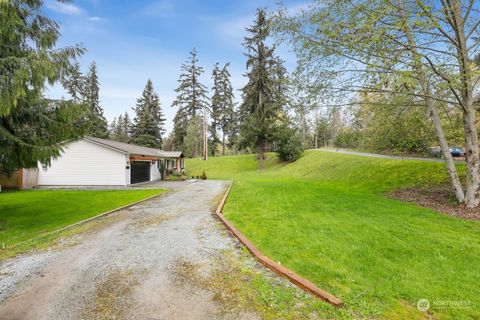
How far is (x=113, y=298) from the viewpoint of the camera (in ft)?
→ 10.7

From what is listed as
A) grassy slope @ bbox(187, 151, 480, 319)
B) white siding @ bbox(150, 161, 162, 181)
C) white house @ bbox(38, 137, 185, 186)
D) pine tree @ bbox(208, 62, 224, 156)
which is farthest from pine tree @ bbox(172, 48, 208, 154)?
grassy slope @ bbox(187, 151, 480, 319)

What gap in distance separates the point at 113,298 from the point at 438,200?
399 inches

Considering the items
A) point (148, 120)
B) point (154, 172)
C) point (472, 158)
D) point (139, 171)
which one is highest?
point (148, 120)

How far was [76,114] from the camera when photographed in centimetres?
740

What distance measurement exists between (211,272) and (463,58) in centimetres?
880

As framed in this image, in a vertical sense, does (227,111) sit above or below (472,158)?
above

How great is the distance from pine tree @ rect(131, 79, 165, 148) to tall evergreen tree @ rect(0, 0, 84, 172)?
1312 inches

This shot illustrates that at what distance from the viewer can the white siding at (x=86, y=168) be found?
1772cm

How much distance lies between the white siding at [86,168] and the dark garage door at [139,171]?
1303mm

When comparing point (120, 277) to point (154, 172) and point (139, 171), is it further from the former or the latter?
point (154, 172)

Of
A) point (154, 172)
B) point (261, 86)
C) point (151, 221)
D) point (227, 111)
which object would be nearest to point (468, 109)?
point (151, 221)

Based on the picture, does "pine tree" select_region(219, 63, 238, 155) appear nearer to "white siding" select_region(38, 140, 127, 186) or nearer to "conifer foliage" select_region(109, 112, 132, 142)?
"conifer foliage" select_region(109, 112, 132, 142)

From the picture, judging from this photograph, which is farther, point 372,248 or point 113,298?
point 372,248

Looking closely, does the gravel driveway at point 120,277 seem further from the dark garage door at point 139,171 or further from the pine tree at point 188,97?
the pine tree at point 188,97
